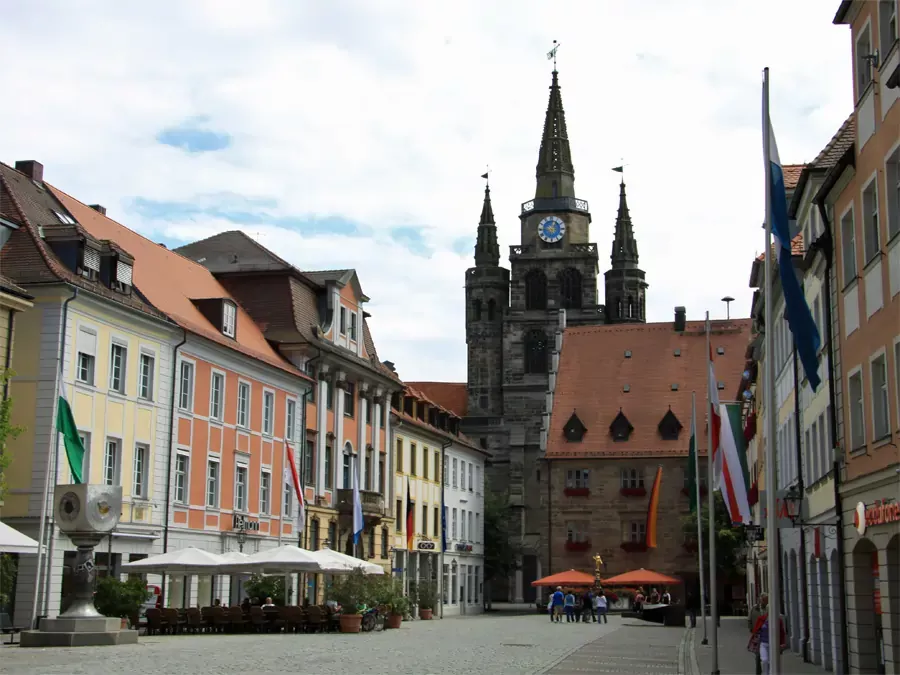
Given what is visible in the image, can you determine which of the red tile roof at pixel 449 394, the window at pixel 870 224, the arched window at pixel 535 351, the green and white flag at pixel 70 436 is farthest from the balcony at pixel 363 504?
the red tile roof at pixel 449 394

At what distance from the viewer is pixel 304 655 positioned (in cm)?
2655

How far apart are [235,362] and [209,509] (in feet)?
18.0

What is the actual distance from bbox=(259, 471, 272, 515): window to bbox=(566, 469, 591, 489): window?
119 ft

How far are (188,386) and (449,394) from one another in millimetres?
73907

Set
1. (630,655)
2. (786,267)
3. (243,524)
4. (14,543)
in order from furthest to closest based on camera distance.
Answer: (243,524)
(630,655)
(14,543)
(786,267)

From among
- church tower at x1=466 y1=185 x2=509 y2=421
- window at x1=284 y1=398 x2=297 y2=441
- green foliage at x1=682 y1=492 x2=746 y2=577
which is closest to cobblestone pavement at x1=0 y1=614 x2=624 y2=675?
window at x1=284 y1=398 x2=297 y2=441

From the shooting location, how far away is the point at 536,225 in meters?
112

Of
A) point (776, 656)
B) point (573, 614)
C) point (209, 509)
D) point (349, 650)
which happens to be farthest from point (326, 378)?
point (776, 656)

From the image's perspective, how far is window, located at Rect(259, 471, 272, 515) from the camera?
46.7m

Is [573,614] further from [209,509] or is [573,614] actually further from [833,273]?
[833,273]

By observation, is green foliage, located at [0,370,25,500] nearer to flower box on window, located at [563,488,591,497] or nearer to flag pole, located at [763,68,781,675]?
flag pole, located at [763,68,781,675]

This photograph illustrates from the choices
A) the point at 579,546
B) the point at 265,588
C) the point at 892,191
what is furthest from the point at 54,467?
the point at 579,546

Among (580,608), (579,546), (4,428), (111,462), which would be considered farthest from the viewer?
(579,546)

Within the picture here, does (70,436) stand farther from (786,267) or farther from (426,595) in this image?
(426,595)
